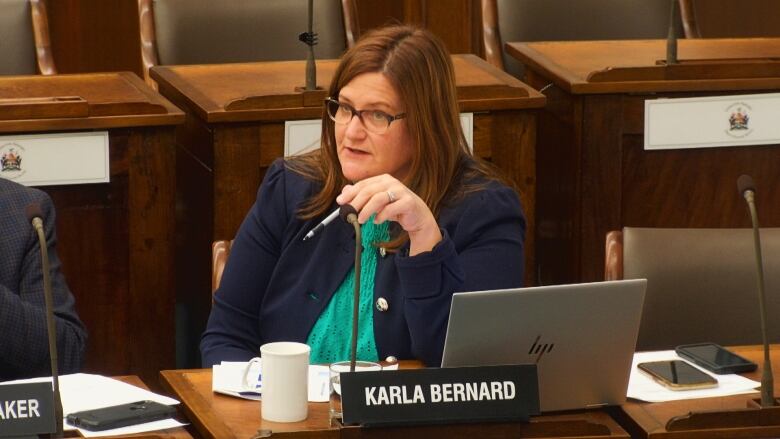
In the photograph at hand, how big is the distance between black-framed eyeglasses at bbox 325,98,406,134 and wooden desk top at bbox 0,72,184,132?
0.96 metres

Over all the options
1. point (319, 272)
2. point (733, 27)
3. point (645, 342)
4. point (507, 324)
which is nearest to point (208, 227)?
point (319, 272)

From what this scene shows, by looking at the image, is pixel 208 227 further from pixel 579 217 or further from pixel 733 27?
pixel 733 27

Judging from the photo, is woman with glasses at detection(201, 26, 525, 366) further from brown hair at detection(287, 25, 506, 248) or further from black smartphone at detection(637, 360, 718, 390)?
black smartphone at detection(637, 360, 718, 390)

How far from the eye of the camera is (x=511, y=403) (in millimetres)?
2125

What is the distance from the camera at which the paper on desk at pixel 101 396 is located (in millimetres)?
2145

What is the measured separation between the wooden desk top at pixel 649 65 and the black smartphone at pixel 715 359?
147 centimetres

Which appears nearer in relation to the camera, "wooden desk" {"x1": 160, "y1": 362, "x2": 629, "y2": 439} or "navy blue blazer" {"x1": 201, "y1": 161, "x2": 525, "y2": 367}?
"wooden desk" {"x1": 160, "y1": 362, "x2": 629, "y2": 439}

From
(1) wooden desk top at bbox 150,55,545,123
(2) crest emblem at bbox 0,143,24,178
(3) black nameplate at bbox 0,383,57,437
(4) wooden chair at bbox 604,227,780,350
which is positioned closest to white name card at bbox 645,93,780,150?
(1) wooden desk top at bbox 150,55,545,123

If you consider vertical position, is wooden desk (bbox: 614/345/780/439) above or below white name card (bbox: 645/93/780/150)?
below

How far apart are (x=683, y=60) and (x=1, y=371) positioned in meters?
2.18

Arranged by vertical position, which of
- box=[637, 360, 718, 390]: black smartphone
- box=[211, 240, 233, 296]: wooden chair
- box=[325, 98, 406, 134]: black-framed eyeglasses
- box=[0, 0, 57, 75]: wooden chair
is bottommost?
box=[637, 360, 718, 390]: black smartphone

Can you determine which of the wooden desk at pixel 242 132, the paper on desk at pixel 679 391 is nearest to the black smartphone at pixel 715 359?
the paper on desk at pixel 679 391

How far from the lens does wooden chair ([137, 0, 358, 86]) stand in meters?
4.45

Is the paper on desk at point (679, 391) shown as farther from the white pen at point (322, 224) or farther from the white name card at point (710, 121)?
the white name card at point (710, 121)
